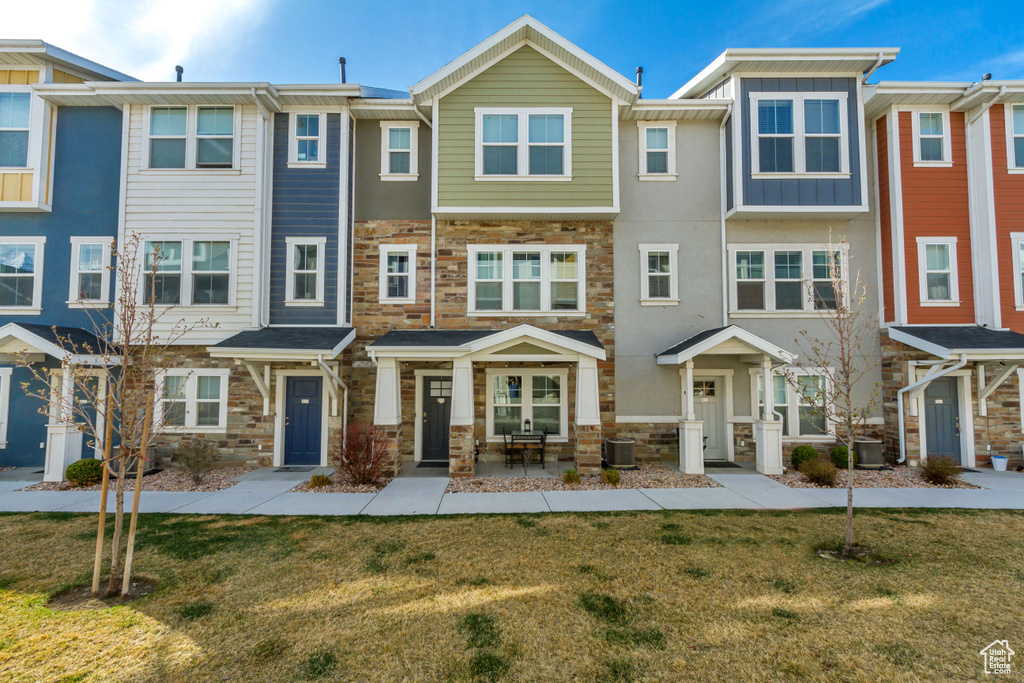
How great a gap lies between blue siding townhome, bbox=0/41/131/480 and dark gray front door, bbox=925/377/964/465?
67.0 ft

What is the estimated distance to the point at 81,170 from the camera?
1181 centimetres

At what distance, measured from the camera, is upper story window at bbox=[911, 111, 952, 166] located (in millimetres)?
11930

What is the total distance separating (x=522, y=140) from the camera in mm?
11680

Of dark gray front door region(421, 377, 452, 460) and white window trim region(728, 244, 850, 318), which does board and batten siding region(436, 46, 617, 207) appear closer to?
white window trim region(728, 244, 850, 318)

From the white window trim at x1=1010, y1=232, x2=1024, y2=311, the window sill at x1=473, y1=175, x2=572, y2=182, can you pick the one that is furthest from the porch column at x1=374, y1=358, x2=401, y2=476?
the white window trim at x1=1010, y1=232, x2=1024, y2=311

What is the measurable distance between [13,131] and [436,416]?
40.9 ft

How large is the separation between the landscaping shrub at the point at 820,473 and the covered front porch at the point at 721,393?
0.73 meters

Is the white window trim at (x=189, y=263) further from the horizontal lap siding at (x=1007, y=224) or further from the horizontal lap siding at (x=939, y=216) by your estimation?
the horizontal lap siding at (x=1007, y=224)

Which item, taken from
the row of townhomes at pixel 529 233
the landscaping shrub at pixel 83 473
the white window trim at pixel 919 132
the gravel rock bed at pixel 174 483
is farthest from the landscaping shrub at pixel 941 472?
the landscaping shrub at pixel 83 473

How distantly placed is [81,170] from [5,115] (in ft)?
7.03

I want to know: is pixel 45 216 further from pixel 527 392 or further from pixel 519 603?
pixel 519 603

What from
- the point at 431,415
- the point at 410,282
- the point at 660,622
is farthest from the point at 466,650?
the point at 410,282

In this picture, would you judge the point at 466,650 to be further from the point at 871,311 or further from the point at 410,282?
the point at 871,311

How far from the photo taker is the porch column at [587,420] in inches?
413
